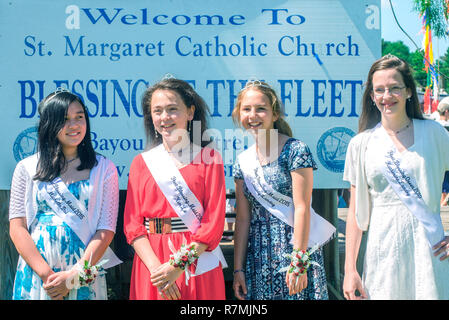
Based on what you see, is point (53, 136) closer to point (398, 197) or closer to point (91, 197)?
point (91, 197)

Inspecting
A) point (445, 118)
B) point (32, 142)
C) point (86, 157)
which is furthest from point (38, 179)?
point (445, 118)

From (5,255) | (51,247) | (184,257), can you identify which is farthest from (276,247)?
(5,255)

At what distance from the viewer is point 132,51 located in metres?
3.34

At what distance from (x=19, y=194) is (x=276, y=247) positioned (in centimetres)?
137

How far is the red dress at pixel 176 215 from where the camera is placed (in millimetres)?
2320

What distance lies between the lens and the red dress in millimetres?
2320

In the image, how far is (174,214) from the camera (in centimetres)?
235

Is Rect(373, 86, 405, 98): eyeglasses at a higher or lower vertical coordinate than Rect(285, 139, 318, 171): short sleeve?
higher

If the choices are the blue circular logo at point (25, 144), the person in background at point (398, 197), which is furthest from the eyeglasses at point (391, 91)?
the blue circular logo at point (25, 144)

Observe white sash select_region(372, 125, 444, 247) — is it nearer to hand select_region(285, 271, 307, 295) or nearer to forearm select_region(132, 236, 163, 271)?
hand select_region(285, 271, 307, 295)

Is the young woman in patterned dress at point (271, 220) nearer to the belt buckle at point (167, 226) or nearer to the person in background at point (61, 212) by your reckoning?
the belt buckle at point (167, 226)

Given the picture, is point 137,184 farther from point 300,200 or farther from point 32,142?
point 32,142

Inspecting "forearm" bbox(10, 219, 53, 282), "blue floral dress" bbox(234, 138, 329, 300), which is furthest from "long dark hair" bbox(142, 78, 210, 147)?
"forearm" bbox(10, 219, 53, 282)

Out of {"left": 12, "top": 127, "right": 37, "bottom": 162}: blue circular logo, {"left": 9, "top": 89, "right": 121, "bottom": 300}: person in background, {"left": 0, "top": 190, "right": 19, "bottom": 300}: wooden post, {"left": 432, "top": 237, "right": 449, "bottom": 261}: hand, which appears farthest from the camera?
{"left": 0, "top": 190, "right": 19, "bottom": 300}: wooden post
